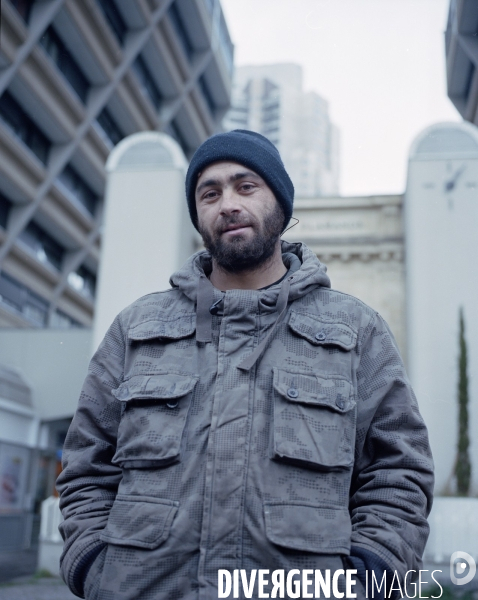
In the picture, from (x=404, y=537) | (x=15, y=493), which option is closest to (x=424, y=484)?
(x=404, y=537)

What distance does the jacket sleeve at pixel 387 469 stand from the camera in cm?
177

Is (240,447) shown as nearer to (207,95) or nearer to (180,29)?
(180,29)

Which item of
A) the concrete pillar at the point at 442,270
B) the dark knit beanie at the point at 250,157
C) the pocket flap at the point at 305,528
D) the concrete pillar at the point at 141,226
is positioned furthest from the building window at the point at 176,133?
the pocket flap at the point at 305,528

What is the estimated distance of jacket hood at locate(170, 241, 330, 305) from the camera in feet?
6.75

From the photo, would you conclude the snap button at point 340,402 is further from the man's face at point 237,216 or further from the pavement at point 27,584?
the pavement at point 27,584

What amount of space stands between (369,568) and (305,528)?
0.74 feet

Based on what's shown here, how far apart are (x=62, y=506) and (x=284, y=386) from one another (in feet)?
2.81

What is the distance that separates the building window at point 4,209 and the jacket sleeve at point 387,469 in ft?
74.5

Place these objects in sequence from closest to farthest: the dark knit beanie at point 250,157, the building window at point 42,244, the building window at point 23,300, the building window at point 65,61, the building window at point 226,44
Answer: the dark knit beanie at point 250,157
the building window at point 65,61
the building window at point 23,300
the building window at point 42,244
the building window at point 226,44

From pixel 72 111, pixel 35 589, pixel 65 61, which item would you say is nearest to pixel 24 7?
pixel 65 61

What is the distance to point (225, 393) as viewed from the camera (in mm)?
1830

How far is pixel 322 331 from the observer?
198 cm

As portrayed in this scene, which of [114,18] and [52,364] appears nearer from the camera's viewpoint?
[52,364]

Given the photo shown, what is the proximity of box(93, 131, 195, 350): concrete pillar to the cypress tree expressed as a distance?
15.6 feet
